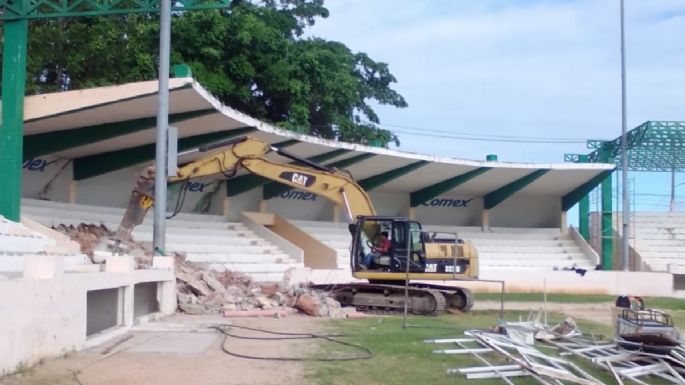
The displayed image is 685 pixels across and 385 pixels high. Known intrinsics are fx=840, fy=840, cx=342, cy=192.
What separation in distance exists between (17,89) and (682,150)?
34.7m

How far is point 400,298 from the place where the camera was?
21500 mm

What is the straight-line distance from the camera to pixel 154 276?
17.4m

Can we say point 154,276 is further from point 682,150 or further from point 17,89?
point 682,150

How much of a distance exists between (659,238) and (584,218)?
3931 mm

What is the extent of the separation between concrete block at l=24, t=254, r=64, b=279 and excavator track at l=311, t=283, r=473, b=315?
1165 centimetres

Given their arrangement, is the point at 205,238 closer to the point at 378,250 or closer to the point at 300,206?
the point at 300,206

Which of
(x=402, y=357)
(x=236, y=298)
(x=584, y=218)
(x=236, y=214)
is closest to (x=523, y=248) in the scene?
(x=584, y=218)

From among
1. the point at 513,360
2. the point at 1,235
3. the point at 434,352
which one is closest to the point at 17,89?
the point at 1,235

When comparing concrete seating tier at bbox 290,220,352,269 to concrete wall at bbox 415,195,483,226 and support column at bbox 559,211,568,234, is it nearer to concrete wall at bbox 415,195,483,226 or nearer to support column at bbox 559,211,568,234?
concrete wall at bbox 415,195,483,226

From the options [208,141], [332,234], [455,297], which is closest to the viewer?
[455,297]

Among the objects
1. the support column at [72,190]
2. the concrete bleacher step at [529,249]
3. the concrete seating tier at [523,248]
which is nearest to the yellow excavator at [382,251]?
the support column at [72,190]

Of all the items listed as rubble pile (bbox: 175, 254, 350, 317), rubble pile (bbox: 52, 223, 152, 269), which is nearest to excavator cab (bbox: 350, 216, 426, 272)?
rubble pile (bbox: 175, 254, 350, 317)

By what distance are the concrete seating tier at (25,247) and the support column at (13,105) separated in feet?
4.00

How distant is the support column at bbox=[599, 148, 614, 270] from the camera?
41.0m
